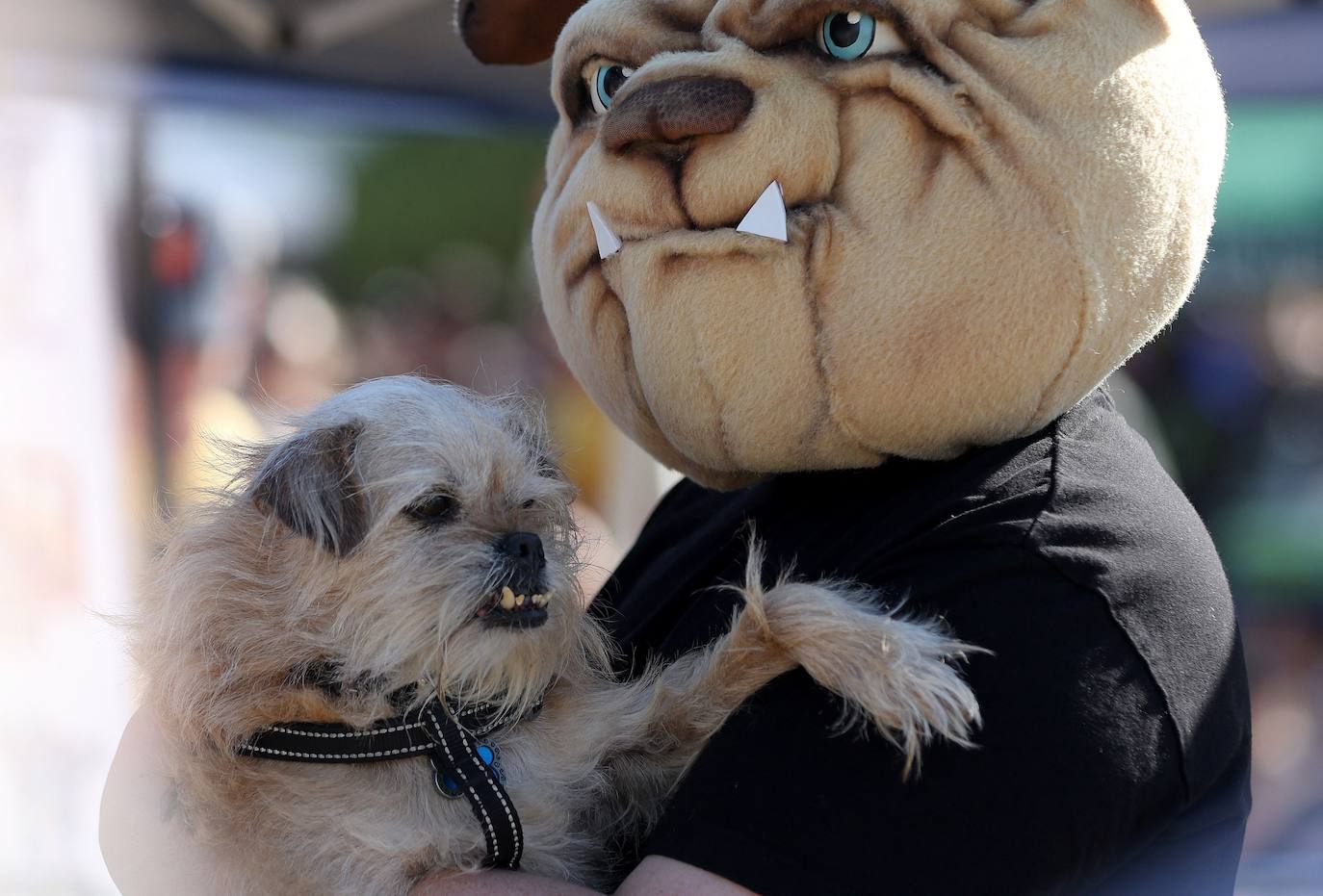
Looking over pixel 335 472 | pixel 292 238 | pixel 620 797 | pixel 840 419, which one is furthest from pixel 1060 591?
pixel 292 238

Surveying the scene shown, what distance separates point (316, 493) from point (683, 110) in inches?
32.2

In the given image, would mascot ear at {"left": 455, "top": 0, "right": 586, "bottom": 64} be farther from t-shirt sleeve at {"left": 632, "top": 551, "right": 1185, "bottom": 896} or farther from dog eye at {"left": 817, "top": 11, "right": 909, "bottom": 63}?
t-shirt sleeve at {"left": 632, "top": 551, "right": 1185, "bottom": 896}

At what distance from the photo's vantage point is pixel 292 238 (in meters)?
12.3

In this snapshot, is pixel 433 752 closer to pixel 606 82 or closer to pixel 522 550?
pixel 522 550

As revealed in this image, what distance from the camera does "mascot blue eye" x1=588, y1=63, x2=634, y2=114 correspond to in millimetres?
1898

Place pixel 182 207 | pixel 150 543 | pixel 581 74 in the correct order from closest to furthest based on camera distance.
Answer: pixel 581 74 < pixel 150 543 < pixel 182 207

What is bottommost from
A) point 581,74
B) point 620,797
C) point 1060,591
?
point 620,797

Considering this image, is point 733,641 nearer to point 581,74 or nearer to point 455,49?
point 581,74

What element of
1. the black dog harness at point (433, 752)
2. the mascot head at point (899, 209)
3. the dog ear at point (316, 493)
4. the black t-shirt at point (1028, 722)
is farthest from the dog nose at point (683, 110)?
the black dog harness at point (433, 752)

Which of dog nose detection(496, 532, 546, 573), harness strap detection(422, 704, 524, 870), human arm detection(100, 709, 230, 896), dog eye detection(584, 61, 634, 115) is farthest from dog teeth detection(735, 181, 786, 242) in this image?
human arm detection(100, 709, 230, 896)

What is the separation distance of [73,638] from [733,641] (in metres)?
3.75

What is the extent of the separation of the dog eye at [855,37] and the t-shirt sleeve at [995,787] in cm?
74

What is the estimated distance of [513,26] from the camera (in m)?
2.35

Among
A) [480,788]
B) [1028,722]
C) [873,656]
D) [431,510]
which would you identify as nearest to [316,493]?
[431,510]
